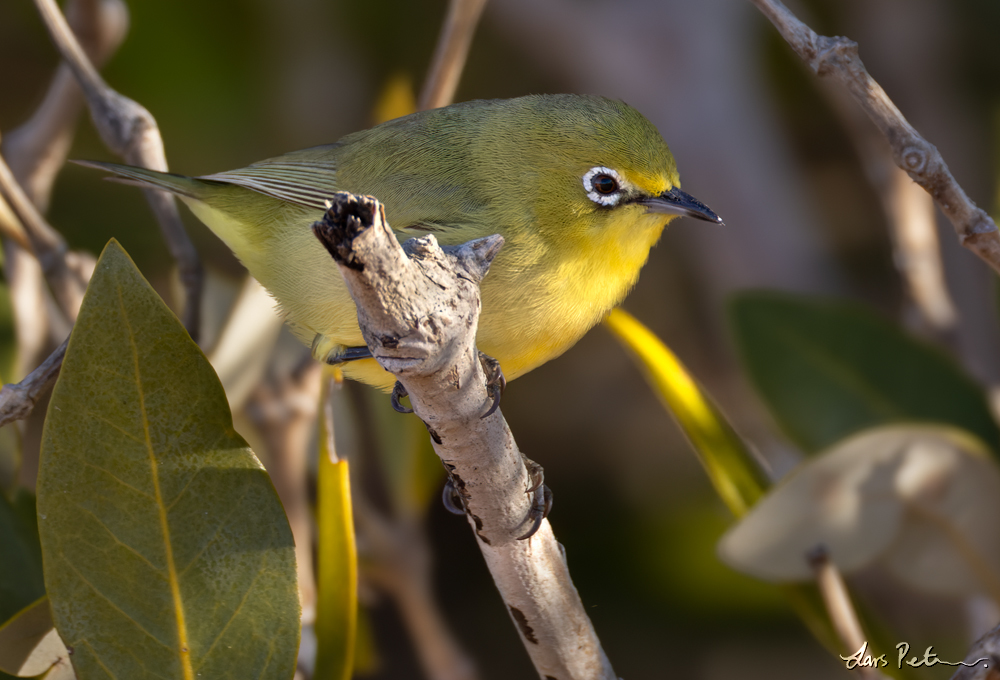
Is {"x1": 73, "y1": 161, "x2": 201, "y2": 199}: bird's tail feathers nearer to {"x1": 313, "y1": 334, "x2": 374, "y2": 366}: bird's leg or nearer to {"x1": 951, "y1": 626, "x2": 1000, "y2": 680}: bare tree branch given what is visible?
{"x1": 313, "y1": 334, "x2": 374, "y2": 366}: bird's leg

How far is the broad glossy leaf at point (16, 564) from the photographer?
61.6 inches

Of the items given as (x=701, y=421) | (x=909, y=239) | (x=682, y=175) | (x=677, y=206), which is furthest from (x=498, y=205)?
(x=682, y=175)

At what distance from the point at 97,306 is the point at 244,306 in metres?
0.94

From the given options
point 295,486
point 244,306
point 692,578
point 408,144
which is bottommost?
point 692,578

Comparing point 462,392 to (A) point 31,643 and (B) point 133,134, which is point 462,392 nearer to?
(A) point 31,643

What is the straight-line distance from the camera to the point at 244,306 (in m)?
2.18

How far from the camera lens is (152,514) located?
1.35 m

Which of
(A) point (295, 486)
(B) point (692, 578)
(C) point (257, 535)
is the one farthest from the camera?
(B) point (692, 578)

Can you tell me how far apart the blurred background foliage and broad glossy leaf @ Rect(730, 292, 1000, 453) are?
3.48 ft

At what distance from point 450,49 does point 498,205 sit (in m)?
0.51

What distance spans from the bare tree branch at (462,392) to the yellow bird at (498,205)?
35 cm

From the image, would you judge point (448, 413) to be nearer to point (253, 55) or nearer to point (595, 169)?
point (595, 169)

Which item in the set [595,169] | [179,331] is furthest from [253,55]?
[179,331]

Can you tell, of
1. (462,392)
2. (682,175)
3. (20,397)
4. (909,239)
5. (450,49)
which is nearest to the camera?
(462,392)
